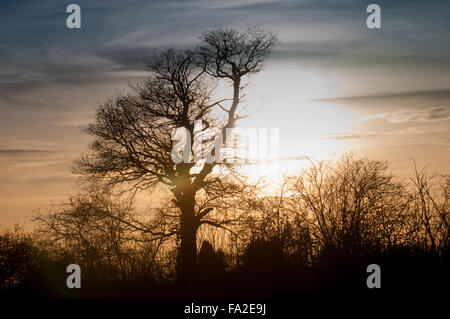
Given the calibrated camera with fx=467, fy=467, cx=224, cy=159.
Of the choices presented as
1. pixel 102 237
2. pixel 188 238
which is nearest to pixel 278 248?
pixel 188 238

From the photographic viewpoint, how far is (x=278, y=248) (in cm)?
1861

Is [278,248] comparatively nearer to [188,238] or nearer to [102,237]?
[188,238]

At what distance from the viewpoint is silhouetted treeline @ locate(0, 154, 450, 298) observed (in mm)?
16484

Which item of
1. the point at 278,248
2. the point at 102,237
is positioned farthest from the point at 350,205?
the point at 102,237

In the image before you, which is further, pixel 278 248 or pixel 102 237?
pixel 102 237

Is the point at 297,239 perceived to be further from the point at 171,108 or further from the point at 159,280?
the point at 171,108

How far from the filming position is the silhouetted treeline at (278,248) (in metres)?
16.5

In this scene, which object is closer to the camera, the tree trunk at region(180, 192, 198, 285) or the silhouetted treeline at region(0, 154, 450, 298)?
the silhouetted treeline at region(0, 154, 450, 298)

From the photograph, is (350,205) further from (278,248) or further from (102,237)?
(102,237)

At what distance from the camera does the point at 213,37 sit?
23.3 metres

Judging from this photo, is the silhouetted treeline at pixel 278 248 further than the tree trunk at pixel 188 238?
No
